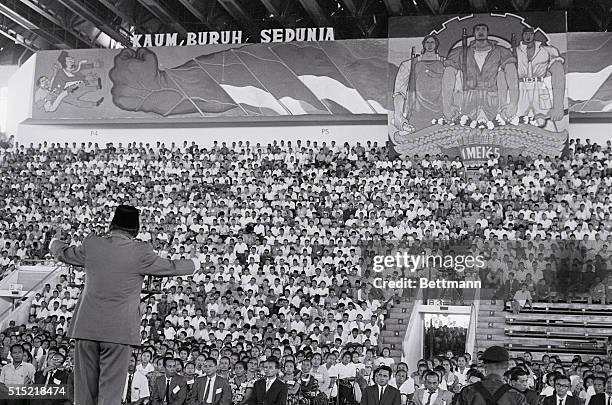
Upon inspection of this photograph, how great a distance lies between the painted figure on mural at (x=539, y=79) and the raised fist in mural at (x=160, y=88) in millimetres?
9265

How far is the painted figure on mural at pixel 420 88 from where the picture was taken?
1014 inches

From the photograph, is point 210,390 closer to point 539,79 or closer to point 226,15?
point 539,79

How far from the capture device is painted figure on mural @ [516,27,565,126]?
25.1 m

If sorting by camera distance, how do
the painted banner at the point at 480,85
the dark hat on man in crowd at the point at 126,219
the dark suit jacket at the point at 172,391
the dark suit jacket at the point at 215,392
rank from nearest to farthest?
the dark hat on man in crowd at the point at 126,219, the dark suit jacket at the point at 215,392, the dark suit jacket at the point at 172,391, the painted banner at the point at 480,85

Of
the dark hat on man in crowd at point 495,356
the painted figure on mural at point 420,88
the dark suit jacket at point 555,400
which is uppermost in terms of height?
the painted figure on mural at point 420,88

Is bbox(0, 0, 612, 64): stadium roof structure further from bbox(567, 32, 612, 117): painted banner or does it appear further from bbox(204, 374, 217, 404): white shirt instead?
bbox(204, 374, 217, 404): white shirt

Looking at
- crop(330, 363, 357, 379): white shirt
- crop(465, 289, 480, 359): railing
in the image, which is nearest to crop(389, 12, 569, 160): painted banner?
crop(465, 289, 480, 359): railing

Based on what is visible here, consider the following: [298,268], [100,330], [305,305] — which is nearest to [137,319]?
[100,330]

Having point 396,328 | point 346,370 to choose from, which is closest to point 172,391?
point 346,370

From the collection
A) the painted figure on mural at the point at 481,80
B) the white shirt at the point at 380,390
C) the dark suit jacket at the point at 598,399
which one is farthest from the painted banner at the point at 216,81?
the dark suit jacket at the point at 598,399

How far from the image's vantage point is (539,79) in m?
25.3

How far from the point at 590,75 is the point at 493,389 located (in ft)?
70.4

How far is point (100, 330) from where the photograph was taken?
440 cm

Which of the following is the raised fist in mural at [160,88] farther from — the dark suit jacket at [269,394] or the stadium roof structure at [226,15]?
the dark suit jacket at [269,394]
